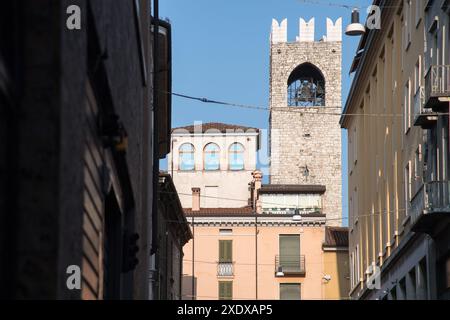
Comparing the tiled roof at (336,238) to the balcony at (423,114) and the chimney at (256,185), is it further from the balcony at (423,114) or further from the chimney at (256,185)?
the balcony at (423,114)

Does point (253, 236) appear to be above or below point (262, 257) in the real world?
above

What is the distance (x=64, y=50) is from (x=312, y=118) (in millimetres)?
112890

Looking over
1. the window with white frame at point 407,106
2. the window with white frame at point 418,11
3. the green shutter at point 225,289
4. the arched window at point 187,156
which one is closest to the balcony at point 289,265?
the green shutter at point 225,289

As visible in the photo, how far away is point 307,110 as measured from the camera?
119m

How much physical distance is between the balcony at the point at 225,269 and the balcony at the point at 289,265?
303 cm

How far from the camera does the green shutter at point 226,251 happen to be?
8006 cm

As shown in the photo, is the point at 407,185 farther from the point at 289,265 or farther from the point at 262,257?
the point at 262,257

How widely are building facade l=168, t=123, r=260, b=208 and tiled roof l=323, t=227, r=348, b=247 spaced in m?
14.1

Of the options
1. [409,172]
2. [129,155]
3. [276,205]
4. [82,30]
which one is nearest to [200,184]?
[276,205]

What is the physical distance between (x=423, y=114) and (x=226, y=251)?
50.5 metres

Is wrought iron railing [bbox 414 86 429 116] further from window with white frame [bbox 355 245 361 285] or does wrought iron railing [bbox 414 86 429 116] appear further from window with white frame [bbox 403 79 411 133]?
window with white frame [bbox 355 245 361 285]

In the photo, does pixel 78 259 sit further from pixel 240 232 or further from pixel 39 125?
pixel 240 232

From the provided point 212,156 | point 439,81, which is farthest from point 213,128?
point 439,81

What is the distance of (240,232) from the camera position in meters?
81.1
